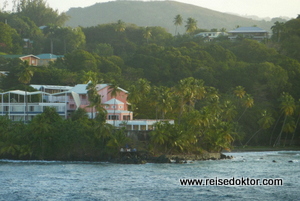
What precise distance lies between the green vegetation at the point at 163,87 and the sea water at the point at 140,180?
394 cm

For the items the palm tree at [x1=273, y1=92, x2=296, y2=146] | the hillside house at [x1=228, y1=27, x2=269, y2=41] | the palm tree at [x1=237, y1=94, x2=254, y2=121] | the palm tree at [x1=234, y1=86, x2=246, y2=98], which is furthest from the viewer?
the hillside house at [x1=228, y1=27, x2=269, y2=41]

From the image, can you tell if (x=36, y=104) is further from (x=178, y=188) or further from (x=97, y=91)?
(x=178, y=188)

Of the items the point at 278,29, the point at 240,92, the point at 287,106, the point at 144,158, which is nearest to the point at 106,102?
the point at 144,158

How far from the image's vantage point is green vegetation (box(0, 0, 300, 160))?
8038 centimetres

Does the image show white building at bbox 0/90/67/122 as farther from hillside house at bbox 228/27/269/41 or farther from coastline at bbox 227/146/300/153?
hillside house at bbox 228/27/269/41

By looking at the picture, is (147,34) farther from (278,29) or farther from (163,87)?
(163,87)

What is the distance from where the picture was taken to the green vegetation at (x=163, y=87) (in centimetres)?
8038

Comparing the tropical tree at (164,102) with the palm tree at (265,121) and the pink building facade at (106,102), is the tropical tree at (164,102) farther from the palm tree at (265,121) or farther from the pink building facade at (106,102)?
the palm tree at (265,121)

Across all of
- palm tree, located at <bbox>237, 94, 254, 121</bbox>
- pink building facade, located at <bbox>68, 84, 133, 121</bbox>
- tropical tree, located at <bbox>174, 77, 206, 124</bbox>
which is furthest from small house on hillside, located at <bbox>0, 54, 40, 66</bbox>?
tropical tree, located at <bbox>174, 77, 206, 124</bbox>

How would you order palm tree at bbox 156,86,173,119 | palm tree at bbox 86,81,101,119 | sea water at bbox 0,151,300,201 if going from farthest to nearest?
palm tree at bbox 156,86,173,119, palm tree at bbox 86,81,101,119, sea water at bbox 0,151,300,201

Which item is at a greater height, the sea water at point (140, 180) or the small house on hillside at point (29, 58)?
the small house on hillside at point (29, 58)

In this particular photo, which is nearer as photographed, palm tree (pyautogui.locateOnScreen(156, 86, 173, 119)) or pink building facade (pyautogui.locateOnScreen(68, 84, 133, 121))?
palm tree (pyautogui.locateOnScreen(156, 86, 173, 119))

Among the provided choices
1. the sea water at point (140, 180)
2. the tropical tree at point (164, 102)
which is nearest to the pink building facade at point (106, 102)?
the tropical tree at point (164, 102)

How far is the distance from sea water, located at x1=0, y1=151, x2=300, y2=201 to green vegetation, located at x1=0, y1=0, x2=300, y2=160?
3.94 meters
